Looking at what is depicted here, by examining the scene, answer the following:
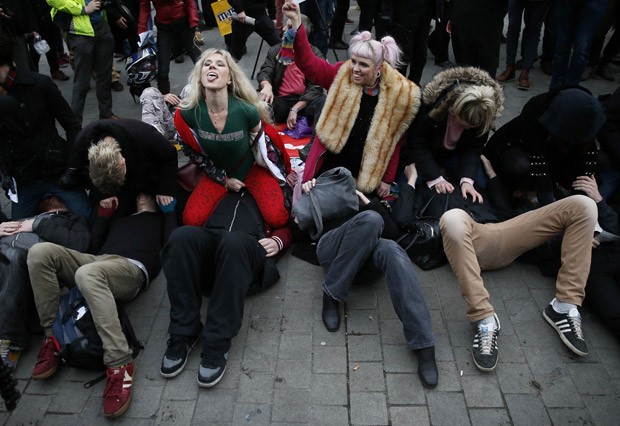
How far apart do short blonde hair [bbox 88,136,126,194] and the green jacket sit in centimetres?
269

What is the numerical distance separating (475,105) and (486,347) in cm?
168

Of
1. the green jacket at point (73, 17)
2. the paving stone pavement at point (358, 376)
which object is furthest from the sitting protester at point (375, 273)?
the green jacket at point (73, 17)

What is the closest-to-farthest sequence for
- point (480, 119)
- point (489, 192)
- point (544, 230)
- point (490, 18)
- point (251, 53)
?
1. point (544, 230)
2. point (480, 119)
3. point (489, 192)
4. point (490, 18)
5. point (251, 53)

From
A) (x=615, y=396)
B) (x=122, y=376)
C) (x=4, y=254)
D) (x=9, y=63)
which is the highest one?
(x=9, y=63)

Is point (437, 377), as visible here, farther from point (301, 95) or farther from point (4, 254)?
point (301, 95)

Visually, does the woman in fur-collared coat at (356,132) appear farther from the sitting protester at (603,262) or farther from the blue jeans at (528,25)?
the blue jeans at (528,25)

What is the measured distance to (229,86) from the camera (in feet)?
12.2

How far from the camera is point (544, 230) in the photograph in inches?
130

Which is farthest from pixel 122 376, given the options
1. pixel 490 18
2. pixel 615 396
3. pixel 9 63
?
pixel 490 18

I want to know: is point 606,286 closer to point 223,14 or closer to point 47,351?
point 47,351

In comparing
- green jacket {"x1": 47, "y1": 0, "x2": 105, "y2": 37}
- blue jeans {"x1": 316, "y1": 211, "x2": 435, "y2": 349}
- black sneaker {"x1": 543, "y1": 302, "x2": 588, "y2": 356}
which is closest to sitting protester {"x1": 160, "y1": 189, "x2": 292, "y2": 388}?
blue jeans {"x1": 316, "y1": 211, "x2": 435, "y2": 349}

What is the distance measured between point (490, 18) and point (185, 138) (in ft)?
10.8

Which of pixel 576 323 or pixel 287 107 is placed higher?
pixel 287 107

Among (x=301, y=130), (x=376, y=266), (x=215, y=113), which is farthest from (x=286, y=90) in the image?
(x=376, y=266)
